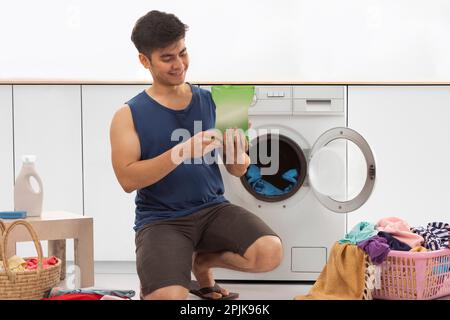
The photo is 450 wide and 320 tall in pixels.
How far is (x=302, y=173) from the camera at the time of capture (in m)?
2.77

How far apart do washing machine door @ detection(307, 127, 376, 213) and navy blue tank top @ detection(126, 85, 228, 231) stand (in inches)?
27.1

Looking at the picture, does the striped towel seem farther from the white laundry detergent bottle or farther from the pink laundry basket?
the white laundry detergent bottle

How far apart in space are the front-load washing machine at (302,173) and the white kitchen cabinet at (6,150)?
3.21 feet

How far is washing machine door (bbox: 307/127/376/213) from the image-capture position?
2.77 m

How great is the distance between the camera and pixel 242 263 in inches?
85.8

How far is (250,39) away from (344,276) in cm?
149

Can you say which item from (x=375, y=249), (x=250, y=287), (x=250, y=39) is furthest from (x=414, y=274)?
(x=250, y=39)

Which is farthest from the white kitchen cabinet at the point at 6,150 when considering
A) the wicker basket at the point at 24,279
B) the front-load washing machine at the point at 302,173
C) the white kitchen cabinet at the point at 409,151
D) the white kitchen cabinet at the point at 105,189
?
the white kitchen cabinet at the point at 409,151

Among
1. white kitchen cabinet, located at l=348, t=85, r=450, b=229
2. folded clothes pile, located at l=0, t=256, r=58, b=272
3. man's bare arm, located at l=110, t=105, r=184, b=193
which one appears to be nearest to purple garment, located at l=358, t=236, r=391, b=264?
white kitchen cabinet, located at l=348, t=85, r=450, b=229

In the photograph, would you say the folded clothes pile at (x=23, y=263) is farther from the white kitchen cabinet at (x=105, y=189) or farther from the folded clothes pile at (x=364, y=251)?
the folded clothes pile at (x=364, y=251)

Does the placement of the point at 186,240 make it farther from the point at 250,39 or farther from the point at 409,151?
the point at 250,39

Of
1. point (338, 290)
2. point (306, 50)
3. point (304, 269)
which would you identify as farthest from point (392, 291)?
point (306, 50)

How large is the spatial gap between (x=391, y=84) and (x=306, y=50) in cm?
58
